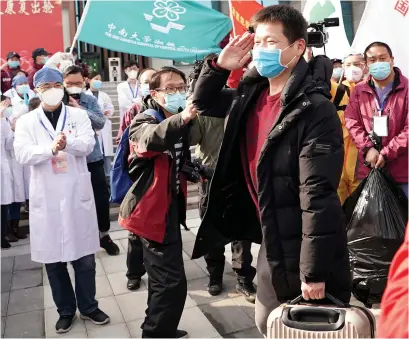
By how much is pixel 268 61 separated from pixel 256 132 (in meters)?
0.33

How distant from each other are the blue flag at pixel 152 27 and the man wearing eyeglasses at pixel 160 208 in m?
1.74

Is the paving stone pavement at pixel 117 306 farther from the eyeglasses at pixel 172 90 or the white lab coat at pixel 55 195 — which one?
the eyeglasses at pixel 172 90

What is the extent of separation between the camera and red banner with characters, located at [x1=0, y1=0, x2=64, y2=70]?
10.3 meters

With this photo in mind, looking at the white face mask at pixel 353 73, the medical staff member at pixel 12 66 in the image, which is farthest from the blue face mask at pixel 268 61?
the medical staff member at pixel 12 66

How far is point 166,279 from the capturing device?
2885 mm

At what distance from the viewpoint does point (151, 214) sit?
2.84 m

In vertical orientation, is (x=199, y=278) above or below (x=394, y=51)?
below

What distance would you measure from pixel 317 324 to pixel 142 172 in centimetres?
152

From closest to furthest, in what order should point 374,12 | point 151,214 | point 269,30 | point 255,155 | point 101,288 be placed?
point 269,30 → point 255,155 → point 151,214 → point 101,288 → point 374,12

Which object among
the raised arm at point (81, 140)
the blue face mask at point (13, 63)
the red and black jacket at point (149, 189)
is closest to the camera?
the red and black jacket at point (149, 189)

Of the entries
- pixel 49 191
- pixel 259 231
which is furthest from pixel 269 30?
pixel 49 191

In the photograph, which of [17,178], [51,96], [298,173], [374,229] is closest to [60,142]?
[51,96]

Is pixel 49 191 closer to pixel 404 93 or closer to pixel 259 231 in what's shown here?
pixel 259 231

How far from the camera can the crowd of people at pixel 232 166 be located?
1.96 meters
